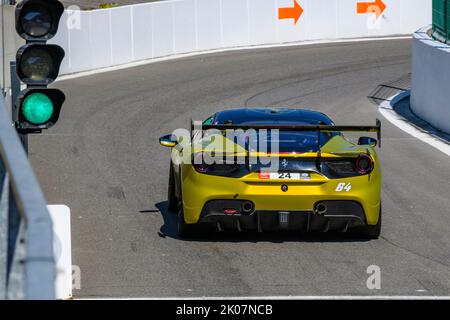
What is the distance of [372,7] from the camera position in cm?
3403

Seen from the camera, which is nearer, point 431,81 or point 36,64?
point 36,64

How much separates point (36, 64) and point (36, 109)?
15.6 inches

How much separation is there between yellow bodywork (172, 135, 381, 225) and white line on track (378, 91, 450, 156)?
268 inches

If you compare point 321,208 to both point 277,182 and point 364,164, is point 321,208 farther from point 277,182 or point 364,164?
point 364,164

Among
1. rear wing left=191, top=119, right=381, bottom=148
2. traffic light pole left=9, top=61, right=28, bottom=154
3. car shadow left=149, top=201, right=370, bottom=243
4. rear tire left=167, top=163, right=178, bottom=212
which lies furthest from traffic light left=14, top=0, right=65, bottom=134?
rear tire left=167, top=163, right=178, bottom=212

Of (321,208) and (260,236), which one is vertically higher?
(321,208)

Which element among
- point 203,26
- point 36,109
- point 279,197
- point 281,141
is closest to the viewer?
point 36,109

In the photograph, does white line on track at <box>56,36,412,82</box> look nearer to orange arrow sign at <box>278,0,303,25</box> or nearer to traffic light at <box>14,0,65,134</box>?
orange arrow sign at <box>278,0,303,25</box>

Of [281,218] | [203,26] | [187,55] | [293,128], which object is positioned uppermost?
[293,128]

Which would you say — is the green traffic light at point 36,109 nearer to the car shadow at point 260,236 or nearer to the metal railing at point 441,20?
the car shadow at point 260,236

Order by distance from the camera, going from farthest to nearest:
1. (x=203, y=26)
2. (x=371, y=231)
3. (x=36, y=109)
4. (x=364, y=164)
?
(x=203, y=26) < (x=371, y=231) < (x=364, y=164) < (x=36, y=109)

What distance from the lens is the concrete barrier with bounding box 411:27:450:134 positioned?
19656 millimetres

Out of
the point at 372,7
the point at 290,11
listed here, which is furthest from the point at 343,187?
the point at 372,7
